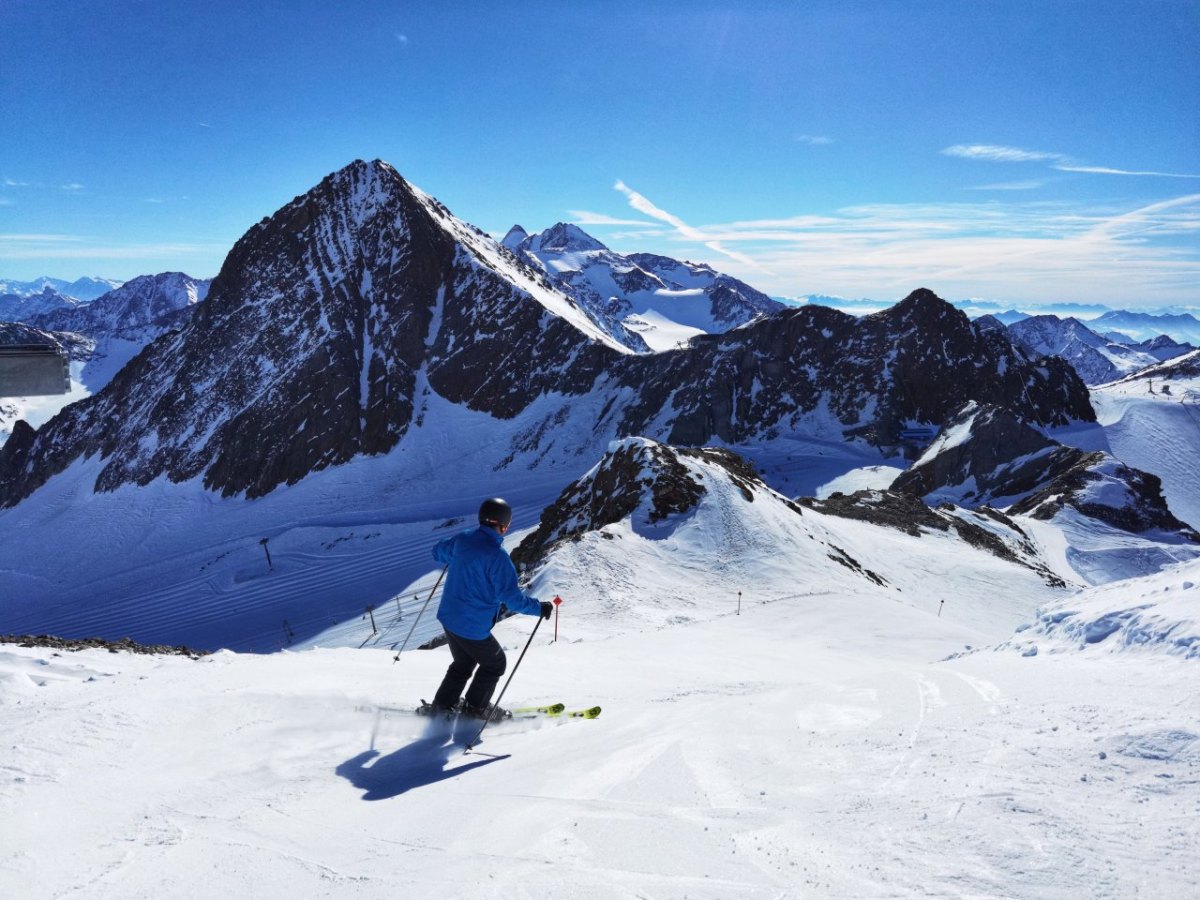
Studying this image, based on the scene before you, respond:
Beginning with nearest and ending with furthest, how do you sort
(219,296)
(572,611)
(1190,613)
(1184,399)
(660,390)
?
(1190,613) < (572,611) < (660,390) < (1184,399) < (219,296)

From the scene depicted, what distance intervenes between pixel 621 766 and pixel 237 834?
280 centimetres

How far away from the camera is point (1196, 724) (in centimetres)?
455

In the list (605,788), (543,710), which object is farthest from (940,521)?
(605,788)

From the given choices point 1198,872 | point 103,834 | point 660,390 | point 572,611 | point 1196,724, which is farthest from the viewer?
point 660,390

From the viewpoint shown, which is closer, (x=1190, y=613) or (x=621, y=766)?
(x=621, y=766)

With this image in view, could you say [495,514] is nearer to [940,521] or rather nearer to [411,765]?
[411,765]

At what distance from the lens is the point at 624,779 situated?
511cm

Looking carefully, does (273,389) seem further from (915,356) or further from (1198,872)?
(1198,872)

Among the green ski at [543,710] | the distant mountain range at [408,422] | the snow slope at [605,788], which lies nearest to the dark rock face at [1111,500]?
the distant mountain range at [408,422]

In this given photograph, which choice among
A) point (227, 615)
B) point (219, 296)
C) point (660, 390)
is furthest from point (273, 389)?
point (660, 390)

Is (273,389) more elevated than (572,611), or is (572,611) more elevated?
(273,389)

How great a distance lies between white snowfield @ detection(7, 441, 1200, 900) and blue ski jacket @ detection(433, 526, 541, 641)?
3.57 ft

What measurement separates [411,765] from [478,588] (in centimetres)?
172

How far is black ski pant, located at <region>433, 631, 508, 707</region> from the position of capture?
6906 mm
